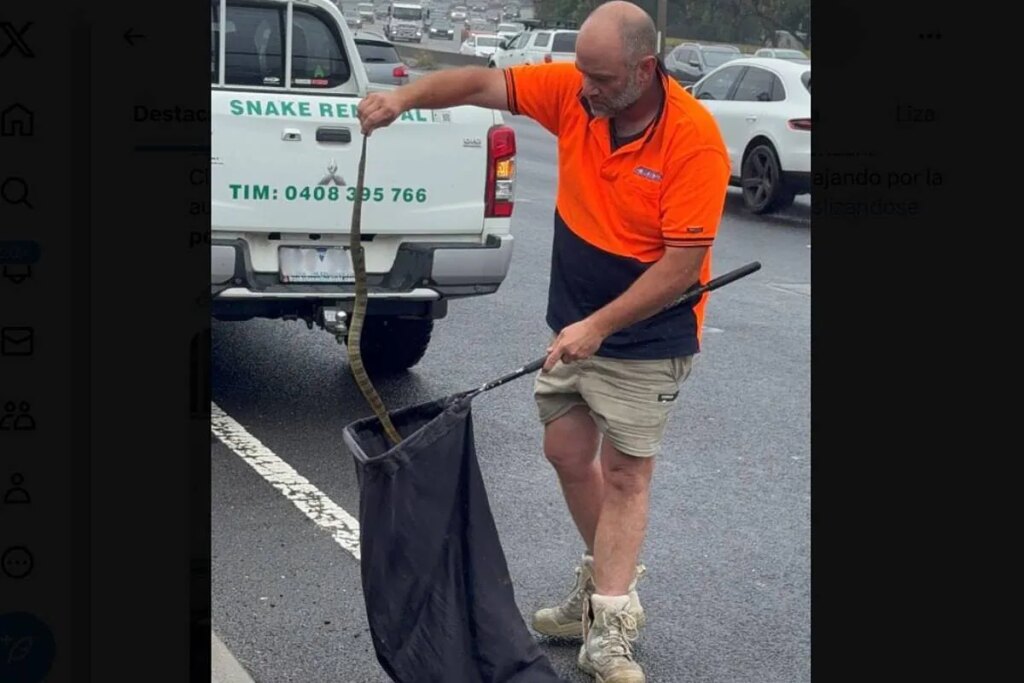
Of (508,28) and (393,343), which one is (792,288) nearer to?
(393,343)

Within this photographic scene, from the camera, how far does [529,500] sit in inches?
238

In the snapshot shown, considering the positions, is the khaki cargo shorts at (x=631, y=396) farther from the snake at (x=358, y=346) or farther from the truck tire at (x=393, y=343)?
the truck tire at (x=393, y=343)

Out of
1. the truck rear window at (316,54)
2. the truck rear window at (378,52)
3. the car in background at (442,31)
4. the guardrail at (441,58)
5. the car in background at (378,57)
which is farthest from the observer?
the car in background at (442,31)

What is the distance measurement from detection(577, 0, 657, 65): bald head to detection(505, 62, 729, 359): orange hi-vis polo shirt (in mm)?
159

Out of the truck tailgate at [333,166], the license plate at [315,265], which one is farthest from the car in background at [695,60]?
the license plate at [315,265]

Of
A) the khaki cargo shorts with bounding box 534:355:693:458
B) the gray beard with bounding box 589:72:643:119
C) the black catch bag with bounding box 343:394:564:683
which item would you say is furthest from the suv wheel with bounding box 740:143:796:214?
the black catch bag with bounding box 343:394:564:683

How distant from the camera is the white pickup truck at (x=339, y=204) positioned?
6.54 m

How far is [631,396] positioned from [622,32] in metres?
0.98
